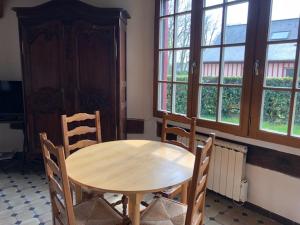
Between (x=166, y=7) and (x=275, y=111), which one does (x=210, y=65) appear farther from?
(x=166, y=7)

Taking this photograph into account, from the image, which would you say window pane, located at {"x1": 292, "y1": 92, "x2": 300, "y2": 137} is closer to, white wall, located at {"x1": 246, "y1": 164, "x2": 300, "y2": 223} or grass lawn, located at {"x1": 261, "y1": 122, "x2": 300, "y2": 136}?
grass lawn, located at {"x1": 261, "y1": 122, "x2": 300, "y2": 136}

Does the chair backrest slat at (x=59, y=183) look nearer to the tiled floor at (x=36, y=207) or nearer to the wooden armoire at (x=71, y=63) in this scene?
the tiled floor at (x=36, y=207)

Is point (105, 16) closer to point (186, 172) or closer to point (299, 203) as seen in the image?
point (186, 172)

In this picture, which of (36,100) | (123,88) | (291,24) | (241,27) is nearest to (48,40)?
(36,100)

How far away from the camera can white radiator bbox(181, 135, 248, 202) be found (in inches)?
91.4

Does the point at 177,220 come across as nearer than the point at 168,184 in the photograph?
No

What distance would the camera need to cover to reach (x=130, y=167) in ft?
5.12

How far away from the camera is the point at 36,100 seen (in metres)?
3.04

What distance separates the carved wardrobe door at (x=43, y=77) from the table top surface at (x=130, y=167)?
1360 millimetres

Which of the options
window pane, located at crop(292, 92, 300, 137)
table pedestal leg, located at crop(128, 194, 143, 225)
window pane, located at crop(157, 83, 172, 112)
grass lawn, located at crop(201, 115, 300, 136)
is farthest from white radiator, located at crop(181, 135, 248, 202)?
table pedestal leg, located at crop(128, 194, 143, 225)

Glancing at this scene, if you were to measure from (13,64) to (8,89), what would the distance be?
599 mm

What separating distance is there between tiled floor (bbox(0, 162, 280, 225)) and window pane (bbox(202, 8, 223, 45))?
5.41 feet

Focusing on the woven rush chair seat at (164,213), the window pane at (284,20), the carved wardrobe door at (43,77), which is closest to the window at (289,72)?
the window pane at (284,20)

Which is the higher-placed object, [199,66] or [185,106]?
[199,66]
